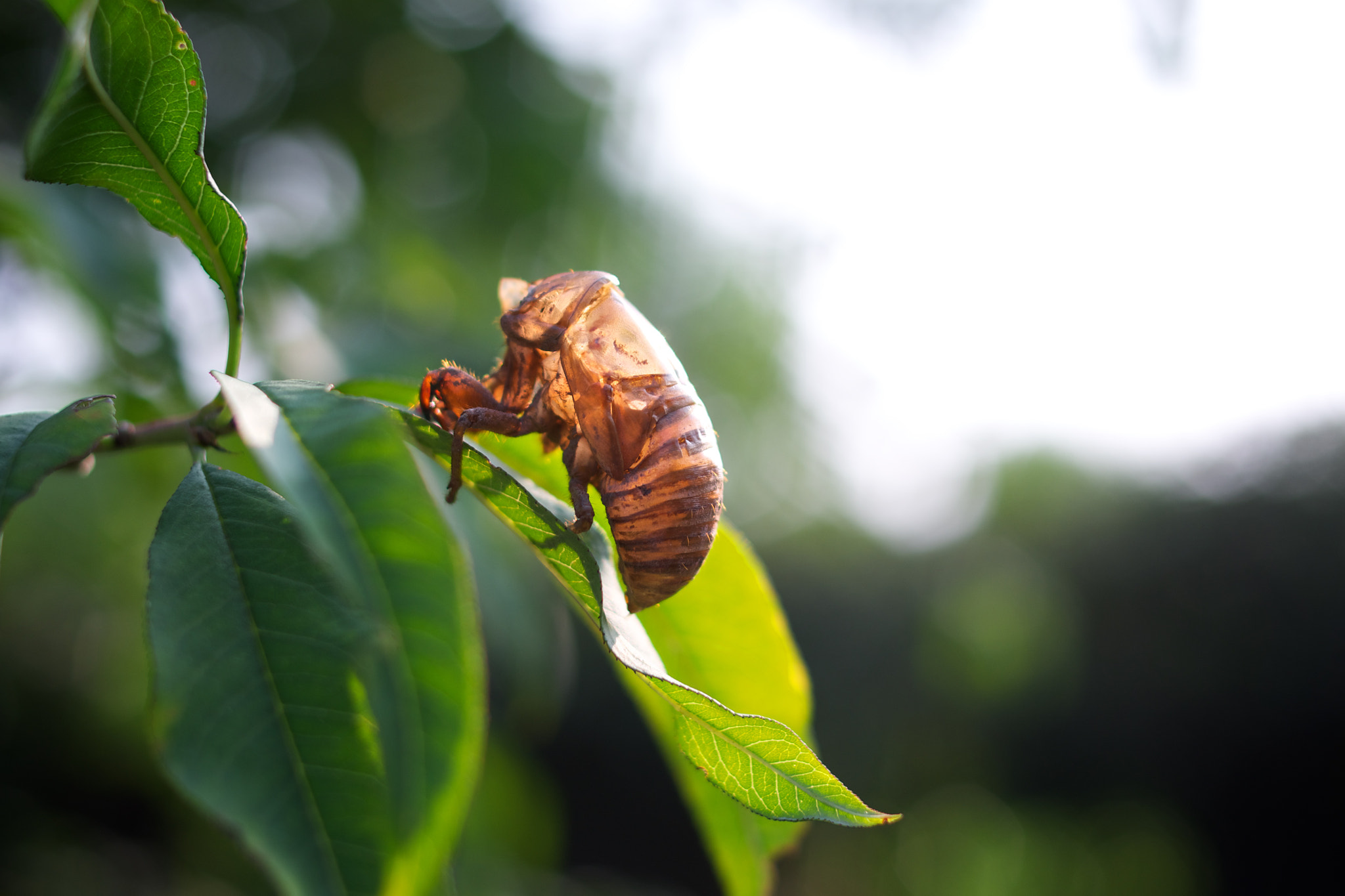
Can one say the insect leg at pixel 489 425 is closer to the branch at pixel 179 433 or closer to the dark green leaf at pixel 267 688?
the dark green leaf at pixel 267 688

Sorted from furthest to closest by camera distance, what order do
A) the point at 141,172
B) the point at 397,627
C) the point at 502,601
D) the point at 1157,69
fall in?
the point at 1157,69 → the point at 502,601 → the point at 141,172 → the point at 397,627

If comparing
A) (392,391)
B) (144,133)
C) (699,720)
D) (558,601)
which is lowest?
(558,601)

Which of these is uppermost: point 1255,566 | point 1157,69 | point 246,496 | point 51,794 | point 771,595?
point 1157,69

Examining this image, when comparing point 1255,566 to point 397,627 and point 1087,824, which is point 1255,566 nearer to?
point 1087,824

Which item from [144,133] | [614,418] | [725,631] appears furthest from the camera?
[725,631]

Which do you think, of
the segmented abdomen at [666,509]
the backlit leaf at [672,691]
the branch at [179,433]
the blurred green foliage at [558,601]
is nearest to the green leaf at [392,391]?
the backlit leaf at [672,691]

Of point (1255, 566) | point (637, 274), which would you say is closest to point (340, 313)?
point (637, 274)

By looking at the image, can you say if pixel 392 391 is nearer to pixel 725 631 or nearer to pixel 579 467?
pixel 579 467

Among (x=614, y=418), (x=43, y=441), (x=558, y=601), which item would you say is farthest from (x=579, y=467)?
(x=558, y=601)
